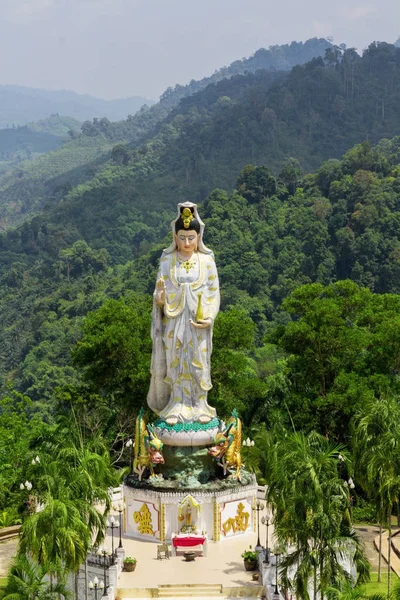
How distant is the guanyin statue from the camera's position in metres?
26.3

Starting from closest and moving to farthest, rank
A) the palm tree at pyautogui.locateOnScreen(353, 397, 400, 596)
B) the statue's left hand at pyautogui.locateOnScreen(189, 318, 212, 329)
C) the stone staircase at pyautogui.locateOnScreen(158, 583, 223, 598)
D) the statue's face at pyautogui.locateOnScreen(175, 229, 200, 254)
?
1. the stone staircase at pyautogui.locateOnScreen(158, 583, 223, 598)
2. the palm tree at pyautogui.locateOnScreen(353, 397, 400, 596)
3. the statue's left hand at pyautogui.locateOnScreen(189, 318, 212, 329)
4. the statue's face at pyautogui.locateOnScreen(175, 229, 200, 254)

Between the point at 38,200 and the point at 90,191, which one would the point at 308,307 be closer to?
the point at 90,191

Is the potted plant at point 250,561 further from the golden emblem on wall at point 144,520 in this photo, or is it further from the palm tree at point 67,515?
the palm tree at point 67,515

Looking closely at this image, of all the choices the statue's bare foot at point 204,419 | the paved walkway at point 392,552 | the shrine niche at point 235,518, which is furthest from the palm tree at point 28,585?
the paved walkway at point 392,552

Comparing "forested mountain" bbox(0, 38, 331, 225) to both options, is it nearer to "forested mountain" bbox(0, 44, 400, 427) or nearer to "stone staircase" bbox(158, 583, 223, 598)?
"forested mountain" bbox(0, 44, 400, 427)

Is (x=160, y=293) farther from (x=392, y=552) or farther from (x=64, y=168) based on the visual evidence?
(x=64, y=168)

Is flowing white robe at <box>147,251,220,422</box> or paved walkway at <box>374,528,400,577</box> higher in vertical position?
flowing white robe at <box>147,251,220,422</box>

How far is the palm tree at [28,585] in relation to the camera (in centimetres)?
1889

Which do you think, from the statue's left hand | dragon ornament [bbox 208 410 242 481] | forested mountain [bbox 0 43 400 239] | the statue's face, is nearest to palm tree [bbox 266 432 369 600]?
dragon ornament [bbox 208 410 242 481]

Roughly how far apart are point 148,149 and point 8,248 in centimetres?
2449

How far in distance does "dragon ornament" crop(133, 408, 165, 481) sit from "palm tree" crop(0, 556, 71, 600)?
21.3 feet

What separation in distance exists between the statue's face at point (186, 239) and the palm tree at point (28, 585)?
9.52m

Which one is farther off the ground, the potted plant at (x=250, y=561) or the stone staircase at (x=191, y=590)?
the potted plant at (x=250, y=561)

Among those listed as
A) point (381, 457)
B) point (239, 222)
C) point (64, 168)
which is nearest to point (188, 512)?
point (381, 457)
